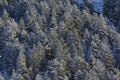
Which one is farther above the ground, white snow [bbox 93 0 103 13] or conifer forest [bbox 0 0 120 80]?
conifer forest [bbox 0 0 120 80]

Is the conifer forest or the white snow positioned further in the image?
the white snow

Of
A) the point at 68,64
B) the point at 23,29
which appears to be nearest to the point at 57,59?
the point at 68,64

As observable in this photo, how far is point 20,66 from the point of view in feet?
284

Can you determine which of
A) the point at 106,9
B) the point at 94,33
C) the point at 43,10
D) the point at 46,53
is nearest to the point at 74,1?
the point at 106,9

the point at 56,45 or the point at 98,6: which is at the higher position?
the point at 56,45

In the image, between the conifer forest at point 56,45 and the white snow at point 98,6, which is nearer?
the conifer forest at point 56,45

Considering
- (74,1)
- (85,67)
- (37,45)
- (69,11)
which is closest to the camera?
(85,67)

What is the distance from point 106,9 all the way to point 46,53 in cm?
4091

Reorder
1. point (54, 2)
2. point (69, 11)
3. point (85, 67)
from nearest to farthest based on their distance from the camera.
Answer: point (85, 67) < point (69, 11) < point (54, 2)

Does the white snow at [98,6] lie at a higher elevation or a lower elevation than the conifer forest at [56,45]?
lower

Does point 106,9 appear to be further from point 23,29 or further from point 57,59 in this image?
point 57,59

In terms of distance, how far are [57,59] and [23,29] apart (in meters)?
18.1

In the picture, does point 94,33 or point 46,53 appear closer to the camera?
point 46,53

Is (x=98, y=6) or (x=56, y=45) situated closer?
(x=56, y=45)
